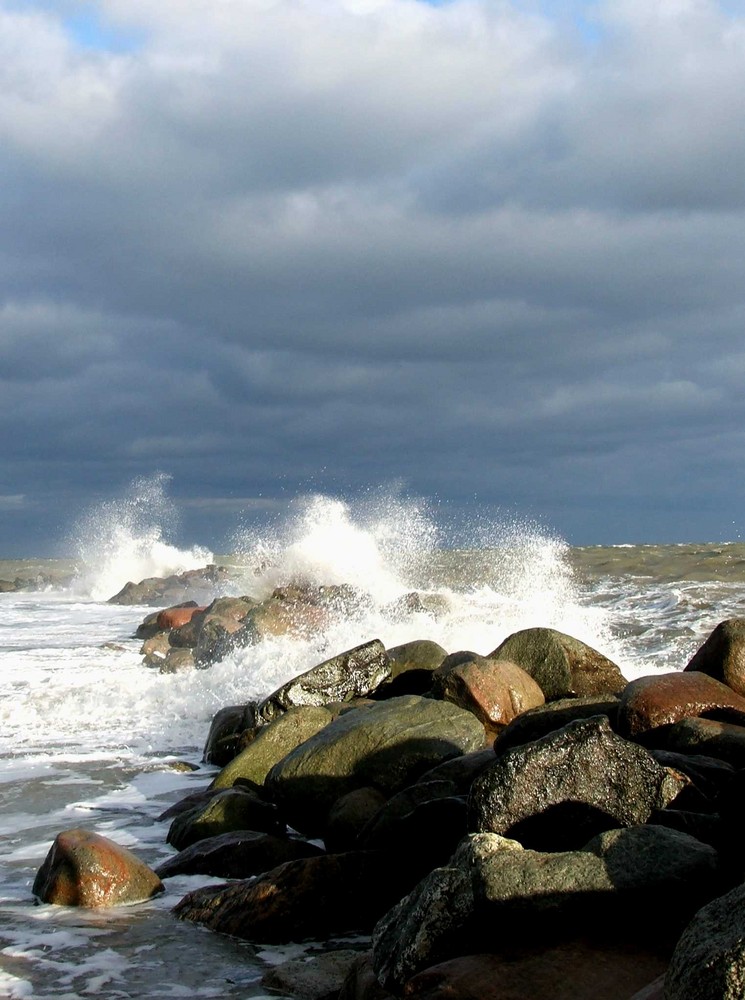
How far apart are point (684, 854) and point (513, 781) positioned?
958mm

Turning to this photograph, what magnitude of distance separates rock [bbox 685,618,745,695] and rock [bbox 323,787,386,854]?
291 cm

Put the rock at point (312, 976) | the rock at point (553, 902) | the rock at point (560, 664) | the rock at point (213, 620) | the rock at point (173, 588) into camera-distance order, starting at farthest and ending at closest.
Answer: the rock at point (173, 588)
the rock at point (213, 620)
the rock at point (560, 664)
the rock at point (312, 976)
the rock at point (553, 902)

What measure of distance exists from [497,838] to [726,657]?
15.2ft

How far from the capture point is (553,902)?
373 cm

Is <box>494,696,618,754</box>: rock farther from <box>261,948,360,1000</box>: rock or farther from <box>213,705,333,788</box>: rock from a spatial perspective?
<box>261,948,360,1000</box>: rock

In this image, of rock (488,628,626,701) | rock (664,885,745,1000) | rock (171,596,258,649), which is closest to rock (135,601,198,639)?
rock (171,596,258,649)

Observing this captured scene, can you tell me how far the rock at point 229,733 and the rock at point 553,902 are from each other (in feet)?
18.9

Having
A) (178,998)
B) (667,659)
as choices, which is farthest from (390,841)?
(667,659)

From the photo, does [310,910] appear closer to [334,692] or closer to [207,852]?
[207,852]

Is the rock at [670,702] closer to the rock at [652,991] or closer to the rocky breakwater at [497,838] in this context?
the rocky breakwater at [497,838]

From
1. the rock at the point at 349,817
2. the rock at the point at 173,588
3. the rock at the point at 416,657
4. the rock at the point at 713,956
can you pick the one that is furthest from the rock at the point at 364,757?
the rock at the point at 173,588

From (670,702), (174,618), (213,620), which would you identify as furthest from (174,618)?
(670,702)

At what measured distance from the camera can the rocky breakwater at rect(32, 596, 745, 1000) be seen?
11.7 feet

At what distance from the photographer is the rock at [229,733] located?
955cm
